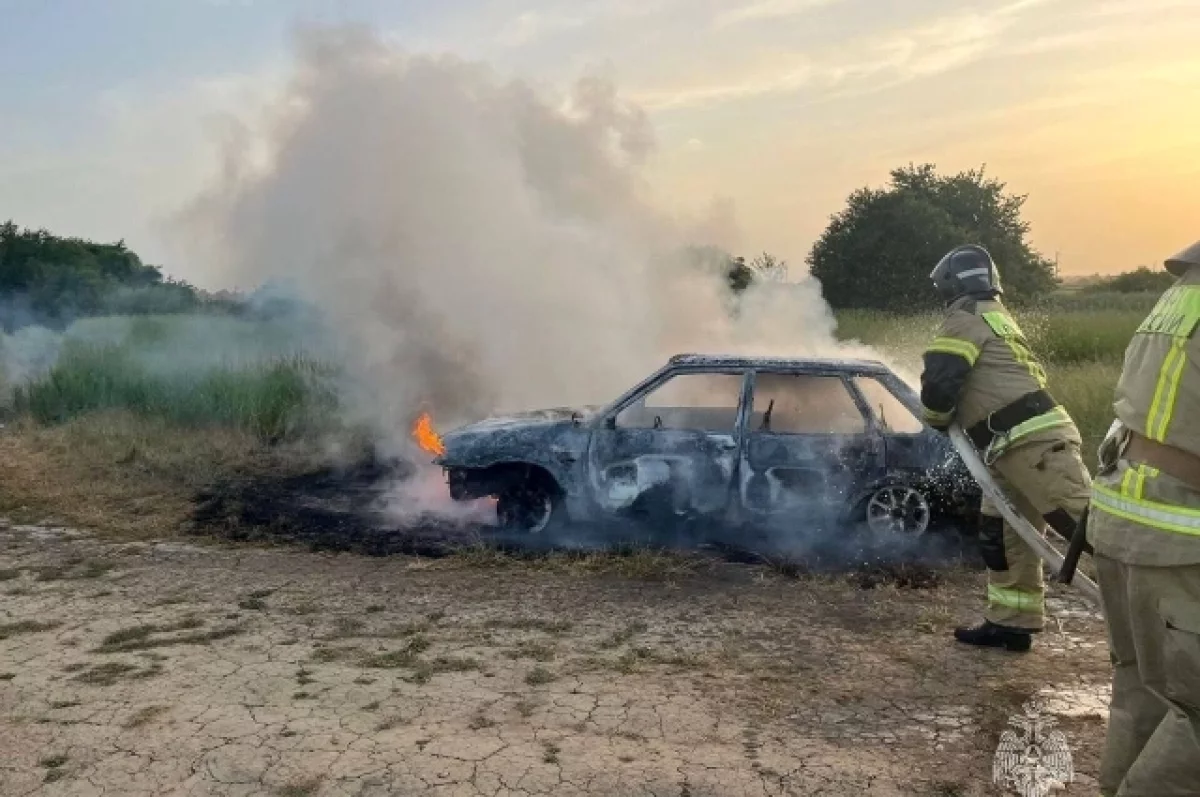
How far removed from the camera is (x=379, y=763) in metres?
3.68

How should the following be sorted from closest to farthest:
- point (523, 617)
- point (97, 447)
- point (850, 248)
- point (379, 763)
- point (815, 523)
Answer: point (379, 763), point (523, 617), point (815, 523), point (97, 447), point (850, 248)

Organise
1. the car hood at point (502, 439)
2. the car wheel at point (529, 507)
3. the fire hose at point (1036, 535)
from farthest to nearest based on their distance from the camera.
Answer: the car wheel at point (529, 507) → the car hood at point (502, 439) → the fire hose at point (1036, 535)

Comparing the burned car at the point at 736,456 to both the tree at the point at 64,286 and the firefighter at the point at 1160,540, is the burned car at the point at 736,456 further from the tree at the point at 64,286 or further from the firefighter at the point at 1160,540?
the tree at the point at 64,286

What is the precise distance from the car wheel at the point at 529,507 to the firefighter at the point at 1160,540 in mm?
4790

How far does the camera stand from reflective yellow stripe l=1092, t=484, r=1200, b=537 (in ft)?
7.82

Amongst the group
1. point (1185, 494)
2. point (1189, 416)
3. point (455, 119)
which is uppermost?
point (455, 119)

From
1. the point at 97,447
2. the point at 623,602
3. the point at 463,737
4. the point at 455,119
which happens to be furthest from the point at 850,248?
the point at 463,737

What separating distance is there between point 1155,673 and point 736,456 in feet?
13.5

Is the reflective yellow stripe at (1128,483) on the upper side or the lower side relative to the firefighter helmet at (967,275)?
lower

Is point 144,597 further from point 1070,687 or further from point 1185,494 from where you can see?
point 1185,494

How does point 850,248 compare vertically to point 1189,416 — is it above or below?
above

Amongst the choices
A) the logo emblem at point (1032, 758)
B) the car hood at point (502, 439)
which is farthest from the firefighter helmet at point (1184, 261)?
the car hood at point (502, 439)

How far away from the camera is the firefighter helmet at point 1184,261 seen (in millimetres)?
2543

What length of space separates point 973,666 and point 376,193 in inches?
363
